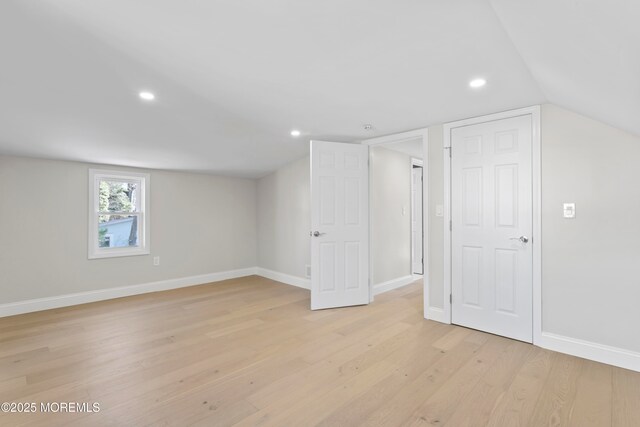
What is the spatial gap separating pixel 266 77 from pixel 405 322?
2.78m

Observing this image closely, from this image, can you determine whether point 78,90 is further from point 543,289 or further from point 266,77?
point 543,289

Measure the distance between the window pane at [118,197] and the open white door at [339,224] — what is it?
287 cm

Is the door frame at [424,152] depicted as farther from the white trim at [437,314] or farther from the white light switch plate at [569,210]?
the white light switch plate at [569,210]

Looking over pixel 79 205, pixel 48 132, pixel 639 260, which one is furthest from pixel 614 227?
pixel 79 205

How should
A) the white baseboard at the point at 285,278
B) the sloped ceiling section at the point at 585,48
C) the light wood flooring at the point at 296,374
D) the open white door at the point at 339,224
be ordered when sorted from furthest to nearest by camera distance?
1. the white baseboard at the point at 285,278
2. the open white door at the point at 339,224
3. the light wood flooring at the point at 296,374
4. the sloped ceiling section at the point at 585,48

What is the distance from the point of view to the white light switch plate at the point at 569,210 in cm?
252

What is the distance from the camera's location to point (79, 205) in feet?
13.3

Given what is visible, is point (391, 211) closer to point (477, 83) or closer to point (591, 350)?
point (477, 83)

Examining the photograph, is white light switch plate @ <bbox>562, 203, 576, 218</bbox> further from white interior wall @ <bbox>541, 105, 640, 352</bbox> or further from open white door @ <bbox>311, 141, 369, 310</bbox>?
open white door @ <bbox>311, 141, 369, 310</bbox>

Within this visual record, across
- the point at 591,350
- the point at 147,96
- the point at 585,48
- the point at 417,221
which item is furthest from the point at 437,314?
the point at 147,96

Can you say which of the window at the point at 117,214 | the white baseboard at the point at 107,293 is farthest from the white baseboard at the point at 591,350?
the window at the point at 117,214

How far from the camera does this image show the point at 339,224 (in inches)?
150

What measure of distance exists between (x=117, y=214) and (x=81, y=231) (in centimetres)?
48

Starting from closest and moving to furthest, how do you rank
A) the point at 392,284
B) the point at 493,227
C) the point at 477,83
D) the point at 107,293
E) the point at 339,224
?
1. the point at 477,83
2. the point at 493,227
3. the point at 339,224
4. the point at 107,293
5. the point at 392,284
